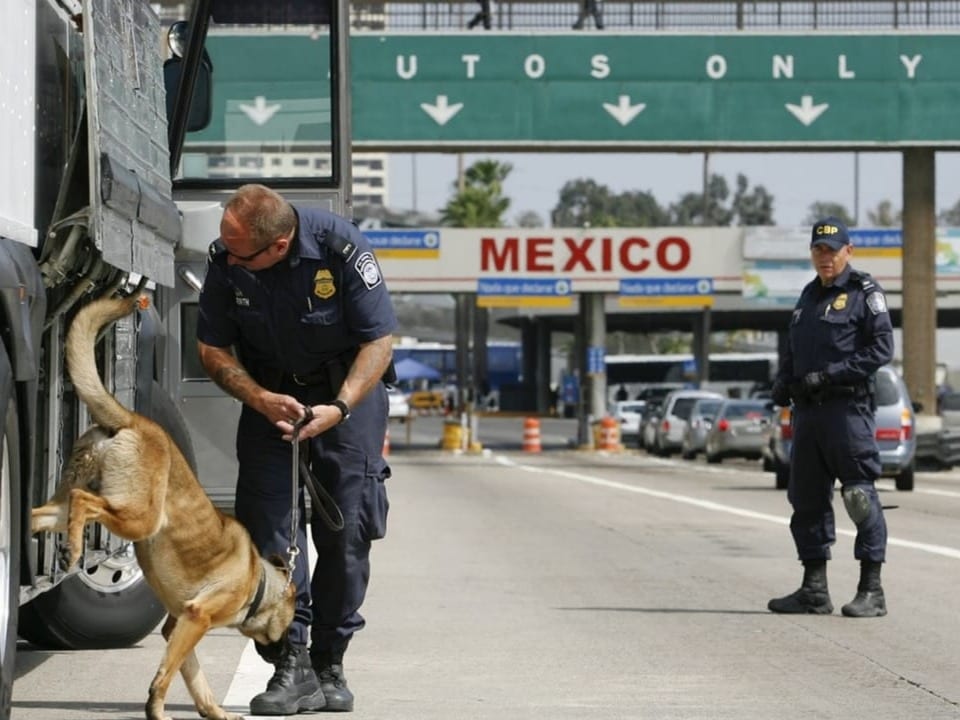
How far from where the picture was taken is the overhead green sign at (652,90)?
3641 cm

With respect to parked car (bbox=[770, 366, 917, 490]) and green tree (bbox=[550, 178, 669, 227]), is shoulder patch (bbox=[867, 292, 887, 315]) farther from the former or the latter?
green tree (bbox=[550, 178, 669, 227])

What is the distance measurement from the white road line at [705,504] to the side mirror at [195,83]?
6914mm

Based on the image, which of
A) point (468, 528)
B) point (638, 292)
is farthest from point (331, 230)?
point (638, 292)

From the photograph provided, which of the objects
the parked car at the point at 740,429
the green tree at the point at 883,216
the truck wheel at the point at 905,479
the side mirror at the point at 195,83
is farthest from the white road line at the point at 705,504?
the green tree at the point at 883,216

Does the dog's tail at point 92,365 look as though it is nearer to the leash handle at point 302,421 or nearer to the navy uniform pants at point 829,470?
the leash handle at point 302,421

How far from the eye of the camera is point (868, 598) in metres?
11.1

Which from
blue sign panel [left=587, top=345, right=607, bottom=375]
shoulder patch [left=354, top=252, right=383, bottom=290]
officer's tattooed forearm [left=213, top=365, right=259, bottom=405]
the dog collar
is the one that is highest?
shoulder patch [left=354, top=252, right=383, bottom=290]

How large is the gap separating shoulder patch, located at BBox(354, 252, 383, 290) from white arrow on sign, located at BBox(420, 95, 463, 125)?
1148 inches

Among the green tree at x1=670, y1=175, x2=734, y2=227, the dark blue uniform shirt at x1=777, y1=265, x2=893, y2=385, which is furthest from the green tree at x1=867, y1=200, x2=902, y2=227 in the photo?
the dark blue uniform shirt at x1=777, y1=265, x2=893, y2=385

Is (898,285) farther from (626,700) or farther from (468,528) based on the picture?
(626,700)

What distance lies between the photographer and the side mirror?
11039mm

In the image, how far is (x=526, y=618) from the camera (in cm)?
1103

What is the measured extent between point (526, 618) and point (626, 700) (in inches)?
121

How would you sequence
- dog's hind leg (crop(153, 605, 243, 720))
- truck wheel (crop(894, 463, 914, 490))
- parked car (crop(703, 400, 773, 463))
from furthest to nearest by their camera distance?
parked car (crop(703, 400, 773, 463)) → truck wheel (crop(894, 463, 914, 490)) → dog's hind leg (crop(153, 605, 243, 720))
